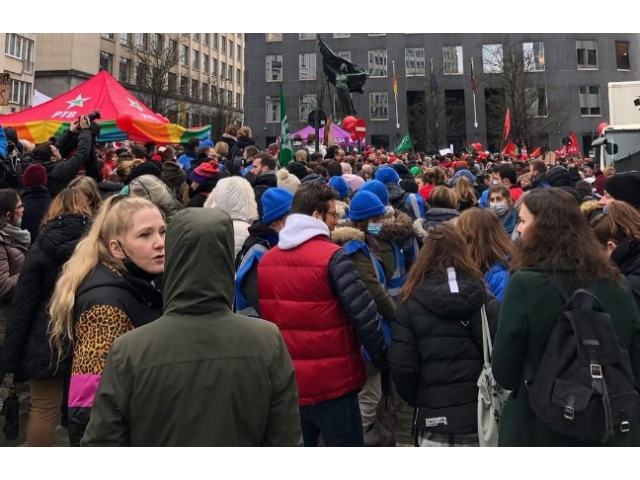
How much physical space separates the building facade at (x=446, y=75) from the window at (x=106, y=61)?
13.5 m

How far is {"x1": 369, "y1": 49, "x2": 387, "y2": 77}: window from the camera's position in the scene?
4684cm

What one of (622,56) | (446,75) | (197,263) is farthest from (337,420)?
(622,56)

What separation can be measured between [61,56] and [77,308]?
167 ft

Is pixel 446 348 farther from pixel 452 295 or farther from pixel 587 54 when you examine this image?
pixel 587 54

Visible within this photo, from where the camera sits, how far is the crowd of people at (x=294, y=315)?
1803mm

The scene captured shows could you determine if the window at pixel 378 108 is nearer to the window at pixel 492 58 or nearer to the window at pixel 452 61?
the window at pixel 452 61

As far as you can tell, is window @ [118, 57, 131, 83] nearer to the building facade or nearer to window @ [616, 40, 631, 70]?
the building facade

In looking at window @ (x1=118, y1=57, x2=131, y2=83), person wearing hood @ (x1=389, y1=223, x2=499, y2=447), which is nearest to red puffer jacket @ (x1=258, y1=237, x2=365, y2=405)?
person wearing hood @ (x1=389, y1=223, x2=499, y2=447)

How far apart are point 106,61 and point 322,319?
55.4 m

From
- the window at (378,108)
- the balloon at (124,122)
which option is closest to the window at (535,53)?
the window at (378,108)

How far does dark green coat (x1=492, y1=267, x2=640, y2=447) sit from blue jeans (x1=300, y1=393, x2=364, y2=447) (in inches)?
43.6

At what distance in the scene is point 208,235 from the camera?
1.77 meters

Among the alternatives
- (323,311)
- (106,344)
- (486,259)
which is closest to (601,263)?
(486,259)

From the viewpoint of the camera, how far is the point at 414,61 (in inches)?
1852
